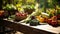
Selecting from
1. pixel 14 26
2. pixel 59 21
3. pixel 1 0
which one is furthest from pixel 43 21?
pixel 1 0

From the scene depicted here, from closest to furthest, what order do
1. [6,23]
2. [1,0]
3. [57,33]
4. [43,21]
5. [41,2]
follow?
[57,33]
[43,21]
[6,23]
[41,2]
[1,0]

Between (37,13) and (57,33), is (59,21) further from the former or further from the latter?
(37,13)

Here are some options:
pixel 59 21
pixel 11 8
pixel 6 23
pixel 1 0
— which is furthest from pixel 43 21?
pixel 1 0

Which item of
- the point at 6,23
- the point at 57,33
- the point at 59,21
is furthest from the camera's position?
the point at 6,23

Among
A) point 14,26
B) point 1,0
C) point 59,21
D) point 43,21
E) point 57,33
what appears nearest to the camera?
point 57,33

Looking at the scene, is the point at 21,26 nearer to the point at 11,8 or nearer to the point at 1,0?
the point at 11,8

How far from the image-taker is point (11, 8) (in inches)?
176

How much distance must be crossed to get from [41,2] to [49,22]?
4.50ft

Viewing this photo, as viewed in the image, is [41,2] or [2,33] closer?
[41,2]

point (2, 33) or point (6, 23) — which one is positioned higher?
point (6, 23)

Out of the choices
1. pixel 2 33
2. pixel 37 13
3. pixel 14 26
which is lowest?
pixel 2 33

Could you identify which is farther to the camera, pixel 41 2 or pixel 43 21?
pixel 41 2

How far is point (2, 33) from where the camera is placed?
181 inches

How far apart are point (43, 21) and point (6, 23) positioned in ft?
3.69
